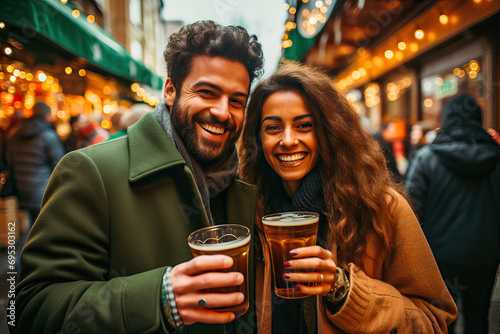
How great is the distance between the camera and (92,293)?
93cm

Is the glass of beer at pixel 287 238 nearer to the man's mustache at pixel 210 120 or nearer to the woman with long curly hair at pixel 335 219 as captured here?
the woman with long curly hair at pixel 335 219

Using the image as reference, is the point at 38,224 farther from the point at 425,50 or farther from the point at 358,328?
the point at 425,50

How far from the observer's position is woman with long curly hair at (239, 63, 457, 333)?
3.84 ft

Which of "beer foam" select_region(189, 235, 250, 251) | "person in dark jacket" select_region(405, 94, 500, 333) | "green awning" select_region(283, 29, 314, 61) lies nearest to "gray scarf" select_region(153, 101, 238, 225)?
"beer foam" select_region(189, 235, 250, 251)

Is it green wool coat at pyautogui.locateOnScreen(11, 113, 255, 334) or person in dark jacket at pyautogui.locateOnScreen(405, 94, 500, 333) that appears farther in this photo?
person in dark jacket at pyautogui.locateOnScreen(405, 94, 500, 333)

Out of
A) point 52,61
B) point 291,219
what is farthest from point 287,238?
point 52,61

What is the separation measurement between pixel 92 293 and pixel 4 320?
2849 millimetres

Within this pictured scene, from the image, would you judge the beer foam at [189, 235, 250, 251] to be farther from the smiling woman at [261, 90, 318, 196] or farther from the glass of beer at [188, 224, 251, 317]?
the smiling woman at [261, 90, 318, 196]

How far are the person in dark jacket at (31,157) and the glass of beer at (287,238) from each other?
12.7ft

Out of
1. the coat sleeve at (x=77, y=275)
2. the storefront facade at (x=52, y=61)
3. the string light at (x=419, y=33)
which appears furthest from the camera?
Answer: the string light at (x=419, y=33)

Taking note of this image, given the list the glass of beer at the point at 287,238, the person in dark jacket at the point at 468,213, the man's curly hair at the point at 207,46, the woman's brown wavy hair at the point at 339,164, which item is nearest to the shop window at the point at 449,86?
the person in dark jacket at the point at 468,213

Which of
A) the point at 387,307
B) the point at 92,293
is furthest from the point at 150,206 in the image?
the point at 387,307

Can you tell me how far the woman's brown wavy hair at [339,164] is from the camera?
138cm

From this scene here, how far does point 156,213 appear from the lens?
119 centimetres
